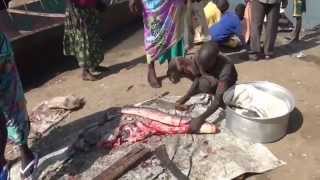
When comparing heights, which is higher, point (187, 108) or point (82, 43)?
point (82, 43)

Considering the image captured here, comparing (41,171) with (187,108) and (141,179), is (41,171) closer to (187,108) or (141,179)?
(141,179)

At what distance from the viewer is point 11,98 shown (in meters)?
3.85

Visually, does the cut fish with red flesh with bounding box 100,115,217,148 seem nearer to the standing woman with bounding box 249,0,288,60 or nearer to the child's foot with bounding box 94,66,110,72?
the child's foot with bounding box 94,66,110,72

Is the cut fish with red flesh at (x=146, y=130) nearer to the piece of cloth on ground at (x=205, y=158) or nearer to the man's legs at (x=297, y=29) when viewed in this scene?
the piece of cloth on ground at (x=205, y=158)

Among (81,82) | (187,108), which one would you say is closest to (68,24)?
(81,82)

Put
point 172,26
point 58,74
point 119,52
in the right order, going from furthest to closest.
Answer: point 119,52
point 58,74
point 172,26

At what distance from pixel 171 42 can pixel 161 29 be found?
0.74 ft

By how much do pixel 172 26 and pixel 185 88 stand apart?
2.36 ft

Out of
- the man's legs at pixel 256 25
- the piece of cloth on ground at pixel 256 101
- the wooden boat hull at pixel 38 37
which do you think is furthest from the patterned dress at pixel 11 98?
the man's legs at pixel 256 25

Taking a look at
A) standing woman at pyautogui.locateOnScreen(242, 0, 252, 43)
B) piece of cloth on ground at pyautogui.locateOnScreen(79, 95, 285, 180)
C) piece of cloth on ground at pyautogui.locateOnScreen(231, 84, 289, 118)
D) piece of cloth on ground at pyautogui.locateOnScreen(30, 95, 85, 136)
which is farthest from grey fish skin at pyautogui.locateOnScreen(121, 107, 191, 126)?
standing woman at pyautogui.locateOnScreen(242, 0, 252, 43)

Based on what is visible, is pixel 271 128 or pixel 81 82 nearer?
pixel 271 128

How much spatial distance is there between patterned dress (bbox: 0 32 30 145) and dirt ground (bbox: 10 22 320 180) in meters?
0.58

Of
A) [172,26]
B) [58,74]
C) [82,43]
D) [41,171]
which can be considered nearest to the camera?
[41,171]

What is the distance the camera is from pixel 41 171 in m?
4.17
